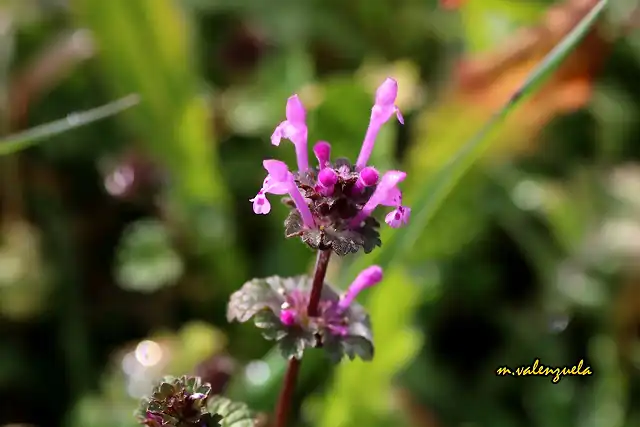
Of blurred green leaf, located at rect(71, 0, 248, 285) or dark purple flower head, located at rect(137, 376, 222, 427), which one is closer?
dark purple flower head, located at rect(137, 376, 222, 427)

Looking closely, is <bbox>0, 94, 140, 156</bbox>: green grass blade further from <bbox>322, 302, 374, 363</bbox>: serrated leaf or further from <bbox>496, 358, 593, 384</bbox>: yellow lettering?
<bbox>496, 358, 593, 384</bbox>: yellow lettering

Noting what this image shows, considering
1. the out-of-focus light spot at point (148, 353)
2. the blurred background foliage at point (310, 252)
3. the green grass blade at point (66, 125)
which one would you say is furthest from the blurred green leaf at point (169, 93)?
the green grass blade at point (66, 125)

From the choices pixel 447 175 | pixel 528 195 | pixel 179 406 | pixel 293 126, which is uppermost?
pixel 528 195

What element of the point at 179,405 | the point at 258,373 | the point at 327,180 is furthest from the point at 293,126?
the point at 258,373

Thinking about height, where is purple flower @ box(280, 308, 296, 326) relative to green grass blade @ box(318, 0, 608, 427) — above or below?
below

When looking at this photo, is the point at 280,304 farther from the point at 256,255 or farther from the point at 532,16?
the point at 532,16

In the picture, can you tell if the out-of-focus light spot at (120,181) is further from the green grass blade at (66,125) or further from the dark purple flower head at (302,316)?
the dark purple flower head at (302,316)

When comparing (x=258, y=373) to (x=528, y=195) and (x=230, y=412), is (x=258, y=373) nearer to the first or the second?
(x=230, y=412)

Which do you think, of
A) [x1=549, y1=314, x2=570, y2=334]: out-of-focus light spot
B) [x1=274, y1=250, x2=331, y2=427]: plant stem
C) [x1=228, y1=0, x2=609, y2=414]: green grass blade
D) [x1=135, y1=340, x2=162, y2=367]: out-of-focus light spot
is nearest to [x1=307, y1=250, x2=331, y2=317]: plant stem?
[x1=274, y1=250, x2=331, y2=427]: plant stem
